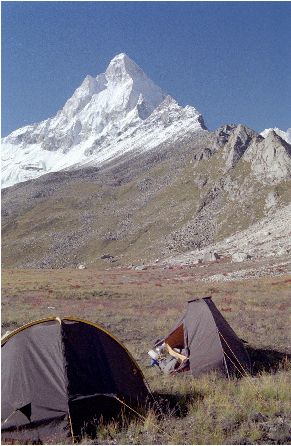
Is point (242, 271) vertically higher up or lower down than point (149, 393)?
higher up

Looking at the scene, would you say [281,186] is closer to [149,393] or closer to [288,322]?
[288,322]

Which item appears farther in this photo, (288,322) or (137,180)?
(137,180)

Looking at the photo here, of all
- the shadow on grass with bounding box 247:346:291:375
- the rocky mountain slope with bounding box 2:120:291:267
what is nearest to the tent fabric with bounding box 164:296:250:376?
the shadow on grass with bounding box 247:346:291:375

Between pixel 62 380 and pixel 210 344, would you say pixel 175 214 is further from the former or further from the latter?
pixel 62 380

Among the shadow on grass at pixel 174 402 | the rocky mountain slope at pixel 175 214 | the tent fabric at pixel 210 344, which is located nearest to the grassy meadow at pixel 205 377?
the shadow on grass at pixel 174 402

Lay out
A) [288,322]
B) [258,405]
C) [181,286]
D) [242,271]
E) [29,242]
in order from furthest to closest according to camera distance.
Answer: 1. [29,242]
2. [242,271]
3. [181,286]
4. [288,322]
5. [258,405]

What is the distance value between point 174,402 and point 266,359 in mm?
5139

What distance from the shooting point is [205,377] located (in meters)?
12.0

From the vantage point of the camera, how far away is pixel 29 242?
128m

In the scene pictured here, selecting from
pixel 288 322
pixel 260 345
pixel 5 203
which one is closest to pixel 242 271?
pixel 288 322

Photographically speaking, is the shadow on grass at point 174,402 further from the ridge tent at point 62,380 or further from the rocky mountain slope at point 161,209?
the rocky mountain slope at point 161,209

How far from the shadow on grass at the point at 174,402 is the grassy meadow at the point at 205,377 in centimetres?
2

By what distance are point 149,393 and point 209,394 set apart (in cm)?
141

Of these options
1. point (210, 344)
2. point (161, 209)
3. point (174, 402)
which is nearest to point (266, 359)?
point (210, 344)
